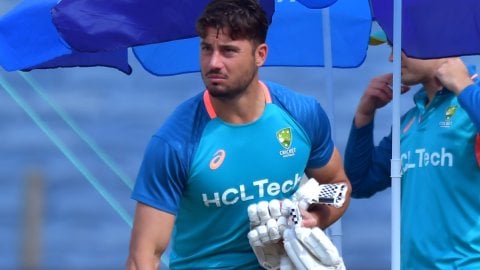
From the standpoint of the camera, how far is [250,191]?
373 centimetres

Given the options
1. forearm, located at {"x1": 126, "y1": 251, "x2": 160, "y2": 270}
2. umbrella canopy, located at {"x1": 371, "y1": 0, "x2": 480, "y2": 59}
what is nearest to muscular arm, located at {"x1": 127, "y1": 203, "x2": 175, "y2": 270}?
forearm, located at {"x1": 126, "y1": 251, "x2": 160, "y2": 270}

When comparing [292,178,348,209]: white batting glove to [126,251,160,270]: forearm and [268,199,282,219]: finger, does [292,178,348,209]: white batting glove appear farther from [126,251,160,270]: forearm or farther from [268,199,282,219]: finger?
[126,251,160,270]: forearm

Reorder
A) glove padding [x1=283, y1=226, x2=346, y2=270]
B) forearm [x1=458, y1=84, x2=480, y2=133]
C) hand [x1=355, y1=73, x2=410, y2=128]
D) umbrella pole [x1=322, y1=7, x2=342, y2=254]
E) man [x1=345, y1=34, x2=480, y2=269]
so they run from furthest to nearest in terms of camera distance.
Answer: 1. umbrella pole [x1=322, y1=7, x2=342, y2=254]
2. hand [x1=355, y1=73, x2=410, y2=128]
3. man [x1=345, y1=34, x2=480, y2=269]
4. forearm [x1=458, y1=84, x2=480, y2=133]
5. glove padding [x1=283, y1=226, x2=346, y2=270]

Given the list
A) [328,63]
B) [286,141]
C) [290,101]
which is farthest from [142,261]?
[328,63]

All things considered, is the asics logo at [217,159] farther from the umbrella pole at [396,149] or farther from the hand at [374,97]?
the hand at [374,97]

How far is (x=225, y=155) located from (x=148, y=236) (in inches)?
12.7

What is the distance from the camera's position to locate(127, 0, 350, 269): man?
366 centimetres

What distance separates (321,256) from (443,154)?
2.34 feet

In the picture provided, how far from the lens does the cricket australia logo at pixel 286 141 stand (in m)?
3.77

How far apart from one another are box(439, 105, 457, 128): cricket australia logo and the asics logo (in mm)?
824

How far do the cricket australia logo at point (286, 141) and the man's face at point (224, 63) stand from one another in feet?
0.59

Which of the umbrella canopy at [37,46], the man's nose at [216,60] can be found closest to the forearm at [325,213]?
the man's nose at [216,60]

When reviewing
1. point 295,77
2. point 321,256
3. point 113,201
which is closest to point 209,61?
point 321,256

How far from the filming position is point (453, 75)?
4133 millimetres
